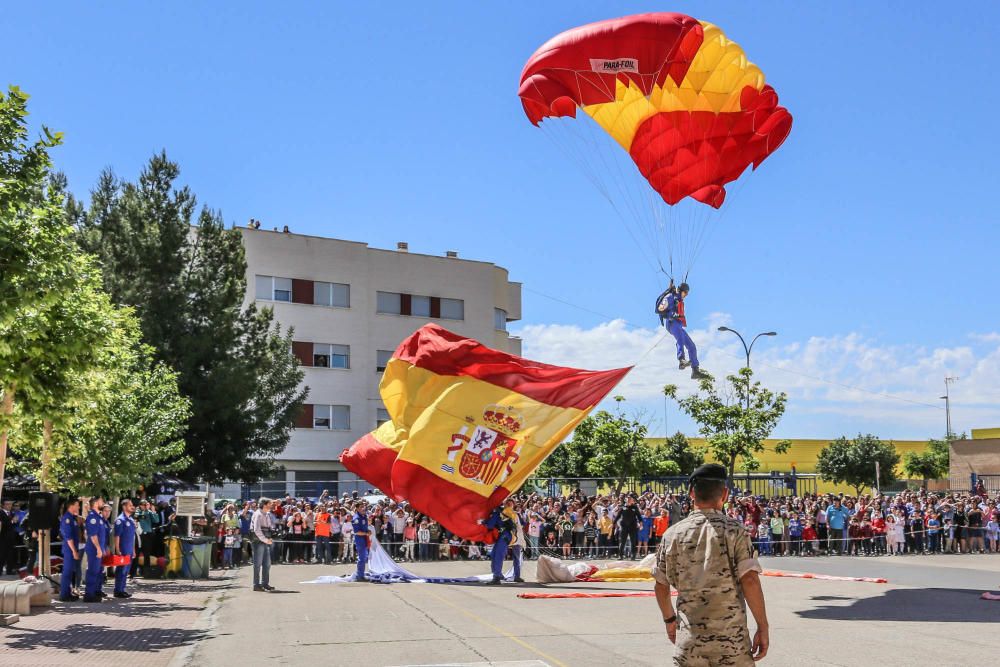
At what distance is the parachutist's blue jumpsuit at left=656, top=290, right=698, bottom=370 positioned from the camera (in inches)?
773

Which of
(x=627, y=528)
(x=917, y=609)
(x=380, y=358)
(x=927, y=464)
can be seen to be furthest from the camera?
(x=927, y=464)

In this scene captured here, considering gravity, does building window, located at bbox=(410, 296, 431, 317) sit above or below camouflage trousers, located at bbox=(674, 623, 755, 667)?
above

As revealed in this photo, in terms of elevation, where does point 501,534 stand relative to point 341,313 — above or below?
below

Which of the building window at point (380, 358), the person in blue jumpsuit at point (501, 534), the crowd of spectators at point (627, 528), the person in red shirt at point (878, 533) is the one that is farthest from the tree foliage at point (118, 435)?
the building window at point (380, 358)

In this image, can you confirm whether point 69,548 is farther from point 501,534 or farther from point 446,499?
point 501,534

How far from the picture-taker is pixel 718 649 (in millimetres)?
5758

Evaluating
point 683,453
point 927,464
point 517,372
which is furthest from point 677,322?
point 927,464

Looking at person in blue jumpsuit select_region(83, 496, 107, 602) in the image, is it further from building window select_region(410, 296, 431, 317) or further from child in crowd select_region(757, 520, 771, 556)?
building window select_region(410, 296, 431, 317)

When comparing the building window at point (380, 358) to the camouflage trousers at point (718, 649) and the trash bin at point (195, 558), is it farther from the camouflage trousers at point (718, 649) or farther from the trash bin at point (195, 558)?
the camouflage trousers at point (718, 649)

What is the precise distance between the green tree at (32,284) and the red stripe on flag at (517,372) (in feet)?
28.3

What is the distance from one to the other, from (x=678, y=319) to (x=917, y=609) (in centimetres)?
675

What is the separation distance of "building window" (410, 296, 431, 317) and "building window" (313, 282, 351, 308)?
3.49m

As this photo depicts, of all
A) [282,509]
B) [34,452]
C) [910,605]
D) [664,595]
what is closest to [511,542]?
[910,605]

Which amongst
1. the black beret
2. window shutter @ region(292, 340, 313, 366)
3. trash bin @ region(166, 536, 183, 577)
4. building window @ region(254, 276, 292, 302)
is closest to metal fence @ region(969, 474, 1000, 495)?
window shutter @ region(292, 340, 313, 366)
